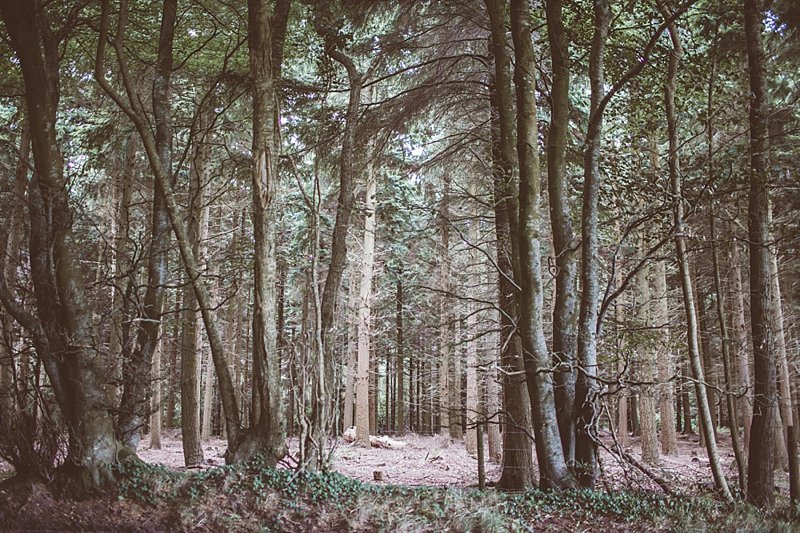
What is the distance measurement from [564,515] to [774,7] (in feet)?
27.3

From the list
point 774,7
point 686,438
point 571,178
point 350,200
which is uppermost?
point 774,7

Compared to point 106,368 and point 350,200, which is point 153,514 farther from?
point 350,200

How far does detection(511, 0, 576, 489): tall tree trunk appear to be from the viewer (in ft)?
20.4

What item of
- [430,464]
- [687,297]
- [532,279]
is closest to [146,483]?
[532,279]

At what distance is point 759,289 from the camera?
7.31m

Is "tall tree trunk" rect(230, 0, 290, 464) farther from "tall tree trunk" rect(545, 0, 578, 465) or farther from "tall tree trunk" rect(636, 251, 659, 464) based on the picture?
"tall tree trunk" rect(636, 251, 659, 464)

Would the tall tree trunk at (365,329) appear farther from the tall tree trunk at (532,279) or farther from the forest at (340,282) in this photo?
the tall tree trunk at (532,279)

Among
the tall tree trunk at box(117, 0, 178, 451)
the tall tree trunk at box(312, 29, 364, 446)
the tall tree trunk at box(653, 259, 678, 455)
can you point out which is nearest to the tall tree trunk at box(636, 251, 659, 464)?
the tall tree trunk at box(653, 259, 678, 455)

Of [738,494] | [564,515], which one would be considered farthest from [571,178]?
[564,515]

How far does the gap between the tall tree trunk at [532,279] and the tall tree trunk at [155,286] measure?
14.0ft

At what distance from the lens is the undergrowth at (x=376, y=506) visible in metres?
5.21

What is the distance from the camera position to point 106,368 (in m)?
6.58

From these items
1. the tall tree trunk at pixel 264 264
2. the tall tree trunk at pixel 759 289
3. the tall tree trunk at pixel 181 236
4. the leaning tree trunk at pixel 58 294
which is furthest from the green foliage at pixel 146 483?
the tall tree trunk at pixel 759 289

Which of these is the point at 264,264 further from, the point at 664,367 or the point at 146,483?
the point at 664,367
